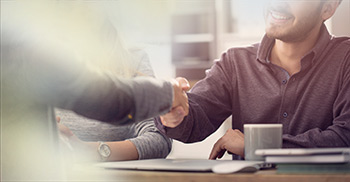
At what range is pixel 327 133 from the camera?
124cm

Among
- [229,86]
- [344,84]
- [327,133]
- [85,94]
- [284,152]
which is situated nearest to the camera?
[85,94]

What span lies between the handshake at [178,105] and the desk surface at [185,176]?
0.21m

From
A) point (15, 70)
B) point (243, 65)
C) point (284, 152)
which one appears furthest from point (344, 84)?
point (15, 70)

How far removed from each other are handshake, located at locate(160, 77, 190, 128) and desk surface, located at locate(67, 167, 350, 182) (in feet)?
0.67

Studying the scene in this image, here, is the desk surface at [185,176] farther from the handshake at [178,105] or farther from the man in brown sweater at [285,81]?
the man in brown sweater at [285,81]

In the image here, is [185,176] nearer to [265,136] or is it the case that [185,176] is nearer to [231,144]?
[265,136]

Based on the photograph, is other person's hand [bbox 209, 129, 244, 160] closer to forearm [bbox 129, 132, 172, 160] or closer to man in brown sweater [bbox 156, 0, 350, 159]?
man in brown sweater [bbox 156, 0, 350, 159]

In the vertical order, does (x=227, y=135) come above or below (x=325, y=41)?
below

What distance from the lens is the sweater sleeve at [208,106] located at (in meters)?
1.32

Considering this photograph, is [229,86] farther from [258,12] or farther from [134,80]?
[258,12]

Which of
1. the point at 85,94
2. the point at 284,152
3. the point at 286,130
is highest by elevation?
the point at 85,94

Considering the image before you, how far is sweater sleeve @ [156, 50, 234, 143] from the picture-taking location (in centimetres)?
132

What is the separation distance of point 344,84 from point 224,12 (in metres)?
4.25

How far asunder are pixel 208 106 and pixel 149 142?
0.77ft
